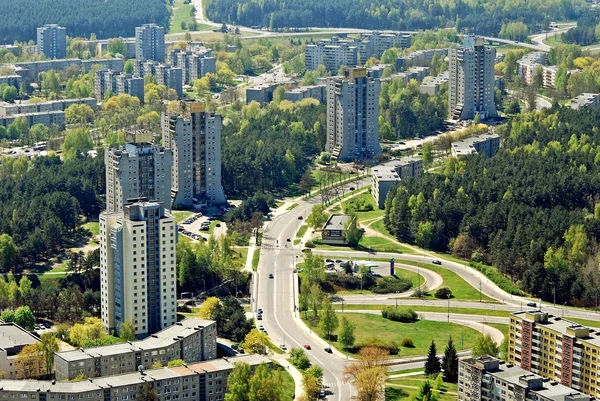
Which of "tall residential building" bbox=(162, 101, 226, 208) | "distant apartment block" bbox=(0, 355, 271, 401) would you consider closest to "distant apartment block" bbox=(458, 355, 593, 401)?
"distant apartment block" bbox=(0, 355, 271, 401)

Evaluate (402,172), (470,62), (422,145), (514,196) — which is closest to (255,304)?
(514,196)

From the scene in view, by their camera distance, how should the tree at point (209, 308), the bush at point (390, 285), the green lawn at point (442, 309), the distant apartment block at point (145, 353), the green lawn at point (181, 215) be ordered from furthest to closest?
1. the green lawn at point (181, 215)
2. the bush at point (390, 285)
3. the green lawn at point (442, 309)
4. the tree at point (209, 308)
5. the distant apartment block at point (145, 353)

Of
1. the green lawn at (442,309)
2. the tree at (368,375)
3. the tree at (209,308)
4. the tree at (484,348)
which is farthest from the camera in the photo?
the green lawn at (442,309)

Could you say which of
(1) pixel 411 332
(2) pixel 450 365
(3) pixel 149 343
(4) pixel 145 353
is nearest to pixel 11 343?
(3) pixel 149 343

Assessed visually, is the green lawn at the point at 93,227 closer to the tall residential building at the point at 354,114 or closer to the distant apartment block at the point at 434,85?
the tall residential building at the point at 354,114

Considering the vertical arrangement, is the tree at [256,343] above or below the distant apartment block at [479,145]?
below

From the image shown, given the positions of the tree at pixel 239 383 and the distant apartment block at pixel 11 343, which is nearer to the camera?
the tree at pixel 239 383

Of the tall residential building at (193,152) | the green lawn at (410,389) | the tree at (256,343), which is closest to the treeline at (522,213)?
the tall residential building at (193,152)
